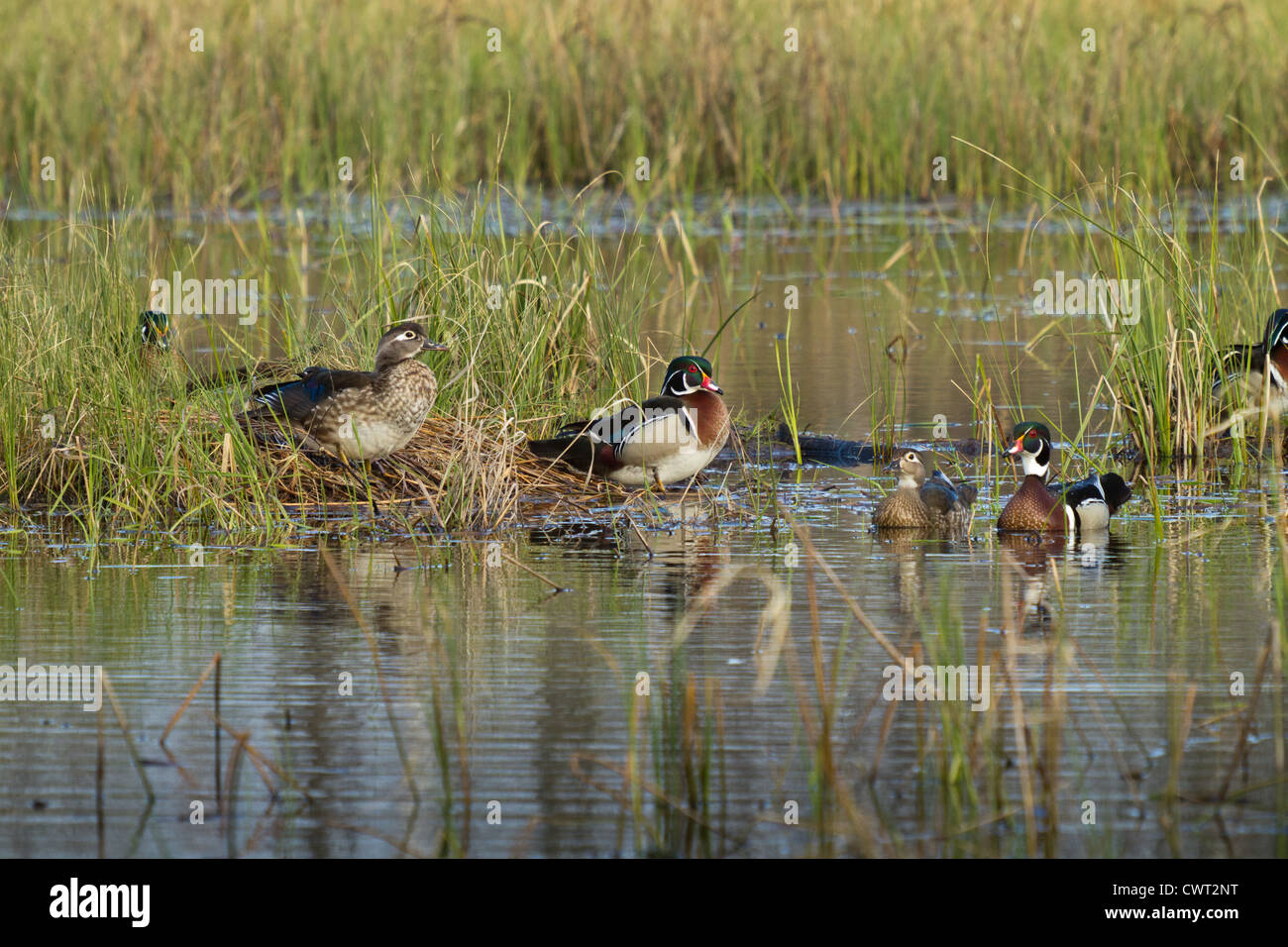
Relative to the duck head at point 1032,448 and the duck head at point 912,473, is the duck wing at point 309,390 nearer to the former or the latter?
the duck head at point 912,473

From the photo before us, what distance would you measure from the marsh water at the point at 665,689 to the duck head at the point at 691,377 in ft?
1.55

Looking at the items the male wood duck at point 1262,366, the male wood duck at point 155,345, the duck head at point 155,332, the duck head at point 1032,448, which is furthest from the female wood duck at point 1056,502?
the duck head at point 155,332

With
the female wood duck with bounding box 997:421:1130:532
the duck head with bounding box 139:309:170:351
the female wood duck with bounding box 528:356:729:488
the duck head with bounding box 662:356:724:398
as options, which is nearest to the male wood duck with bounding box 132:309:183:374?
the duck head with bounding box 139:309:170:351

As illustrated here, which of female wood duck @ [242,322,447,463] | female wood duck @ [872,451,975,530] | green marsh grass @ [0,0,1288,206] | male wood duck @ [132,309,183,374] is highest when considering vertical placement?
green marsh grass @ [0,0,1288,206]

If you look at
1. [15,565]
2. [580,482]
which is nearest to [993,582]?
[580,482]

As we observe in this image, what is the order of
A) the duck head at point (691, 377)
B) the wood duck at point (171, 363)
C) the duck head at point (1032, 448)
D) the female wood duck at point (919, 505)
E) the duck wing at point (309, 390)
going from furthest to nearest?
the duck head at point (691, 377)
the wood duck at point (171, 363)
the duck head at point (1032, 448)
the duck wing at point (309, 390)
the female wood duck at point (919, 505)

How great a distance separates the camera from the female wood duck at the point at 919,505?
810 centimetres

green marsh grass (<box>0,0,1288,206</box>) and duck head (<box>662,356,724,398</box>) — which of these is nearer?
duck head (<box>662,356,724,398</box>)

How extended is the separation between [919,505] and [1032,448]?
0.83 meters

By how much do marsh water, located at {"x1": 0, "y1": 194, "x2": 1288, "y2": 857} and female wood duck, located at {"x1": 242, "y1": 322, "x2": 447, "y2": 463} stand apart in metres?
0.47

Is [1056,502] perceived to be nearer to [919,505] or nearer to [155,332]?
[919,505]

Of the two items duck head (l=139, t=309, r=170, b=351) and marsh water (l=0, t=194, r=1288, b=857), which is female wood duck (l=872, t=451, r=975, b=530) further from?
duck head (l=139, t=309, r=170, b=351)

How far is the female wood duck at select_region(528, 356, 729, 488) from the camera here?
8.80 meters
